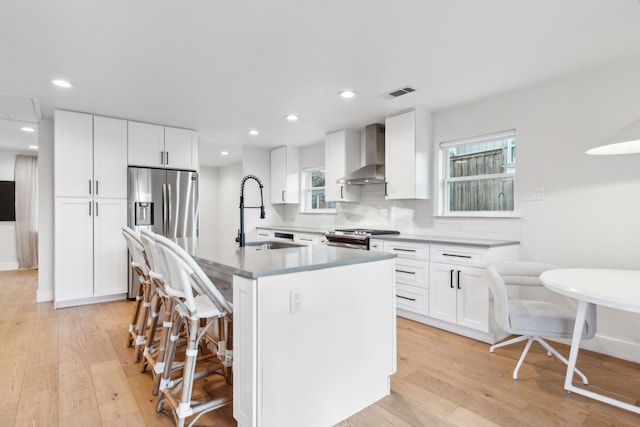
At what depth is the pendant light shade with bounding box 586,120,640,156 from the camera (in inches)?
80.3

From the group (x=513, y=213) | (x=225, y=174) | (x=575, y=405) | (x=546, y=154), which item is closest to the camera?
(x=575, y=405)

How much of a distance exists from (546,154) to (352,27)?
2156 millimetres

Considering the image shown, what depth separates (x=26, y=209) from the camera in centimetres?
656

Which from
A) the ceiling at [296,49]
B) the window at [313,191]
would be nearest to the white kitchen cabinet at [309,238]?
the window at [313,191]

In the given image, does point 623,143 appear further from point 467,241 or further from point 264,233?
point 264,233

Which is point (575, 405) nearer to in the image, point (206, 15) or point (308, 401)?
point (308, 401)

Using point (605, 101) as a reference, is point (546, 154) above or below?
below

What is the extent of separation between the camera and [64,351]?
279cm

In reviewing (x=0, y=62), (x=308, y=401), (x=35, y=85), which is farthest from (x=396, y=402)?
(x=35, y=85)

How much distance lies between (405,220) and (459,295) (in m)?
1.37

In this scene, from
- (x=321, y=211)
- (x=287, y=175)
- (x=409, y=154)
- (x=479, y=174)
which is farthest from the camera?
(x=287, y=175)

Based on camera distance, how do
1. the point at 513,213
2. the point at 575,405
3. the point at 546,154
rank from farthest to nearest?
the point at 513,213
the point at 546,154
the point at 575,405

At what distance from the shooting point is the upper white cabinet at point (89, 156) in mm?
3930

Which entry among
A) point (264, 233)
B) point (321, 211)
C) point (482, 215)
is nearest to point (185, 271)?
point (482, 215)
